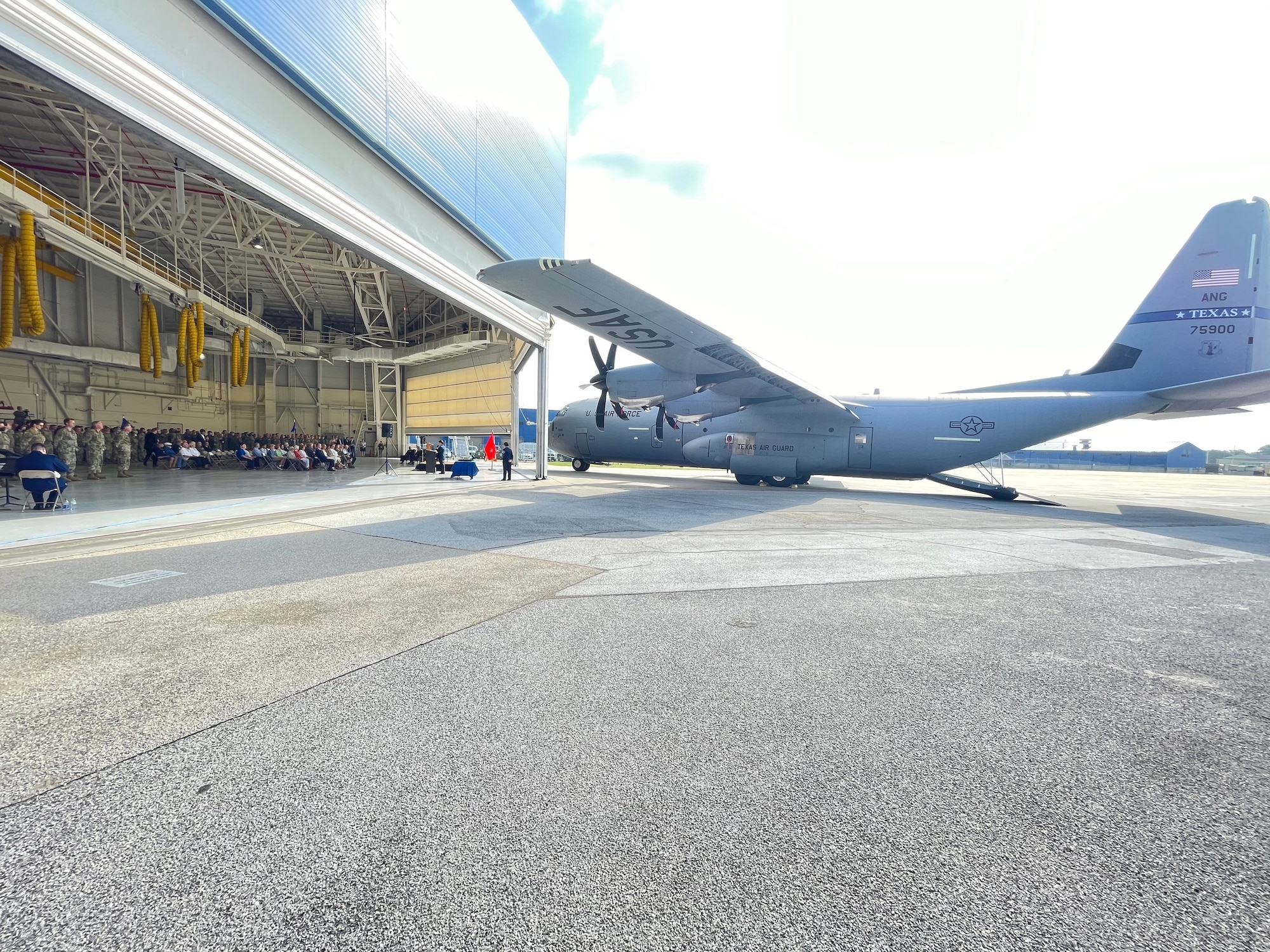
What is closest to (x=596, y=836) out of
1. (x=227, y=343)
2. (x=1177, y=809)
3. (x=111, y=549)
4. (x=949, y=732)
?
(x=949, y=732)

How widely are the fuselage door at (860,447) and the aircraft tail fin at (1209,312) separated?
21.2 ft

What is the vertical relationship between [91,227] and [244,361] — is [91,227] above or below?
above

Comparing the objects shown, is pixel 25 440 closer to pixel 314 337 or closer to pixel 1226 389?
pixel 314 337

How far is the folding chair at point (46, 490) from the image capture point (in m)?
8.62

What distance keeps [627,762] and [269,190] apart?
10.6m

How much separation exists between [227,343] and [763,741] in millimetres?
34369

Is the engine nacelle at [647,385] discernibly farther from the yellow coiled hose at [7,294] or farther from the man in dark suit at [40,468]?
the yellow coiled hose at [7,294]

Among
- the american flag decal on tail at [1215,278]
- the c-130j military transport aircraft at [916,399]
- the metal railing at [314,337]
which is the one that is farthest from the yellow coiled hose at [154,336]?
the american flag decal on tail at [1215,278]

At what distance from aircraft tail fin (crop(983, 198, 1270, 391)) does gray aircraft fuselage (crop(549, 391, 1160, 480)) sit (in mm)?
1078

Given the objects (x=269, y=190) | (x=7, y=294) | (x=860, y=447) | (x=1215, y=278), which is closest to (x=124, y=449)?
(x=7, y=294)

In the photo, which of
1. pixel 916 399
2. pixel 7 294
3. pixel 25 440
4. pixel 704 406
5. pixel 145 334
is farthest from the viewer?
pixel 145 334

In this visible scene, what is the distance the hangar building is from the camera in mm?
7230

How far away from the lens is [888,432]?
590 inches

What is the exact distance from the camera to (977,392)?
1516 cm
